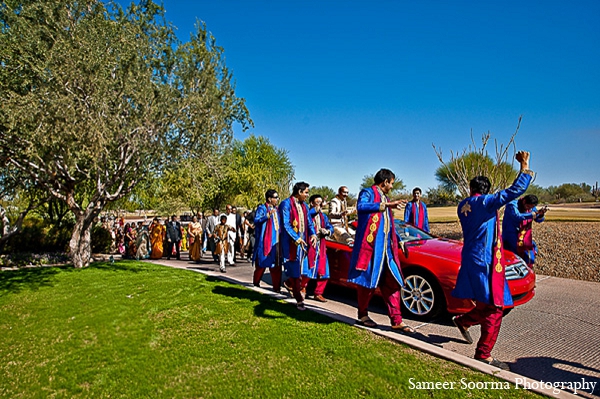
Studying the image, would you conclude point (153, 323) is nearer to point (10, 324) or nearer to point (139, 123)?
point (10, 324)

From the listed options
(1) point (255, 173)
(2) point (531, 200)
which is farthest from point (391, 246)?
(1) point (255, 173)

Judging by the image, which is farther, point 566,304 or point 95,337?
point 566,304

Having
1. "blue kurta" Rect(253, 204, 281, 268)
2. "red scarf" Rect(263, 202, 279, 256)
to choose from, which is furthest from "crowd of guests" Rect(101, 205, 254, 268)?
"red scarf" Rect(263, 202, 279, 256)

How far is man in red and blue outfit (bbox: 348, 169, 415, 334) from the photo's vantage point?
464 cm

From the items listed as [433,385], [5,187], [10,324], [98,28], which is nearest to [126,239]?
[5,187]

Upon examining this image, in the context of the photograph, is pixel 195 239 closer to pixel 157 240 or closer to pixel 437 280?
pixel 157 240

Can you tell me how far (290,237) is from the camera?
5980mm

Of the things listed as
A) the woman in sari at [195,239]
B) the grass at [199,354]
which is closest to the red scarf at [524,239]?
the grass at [199,354]

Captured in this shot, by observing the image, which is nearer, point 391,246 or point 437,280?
point 391,246

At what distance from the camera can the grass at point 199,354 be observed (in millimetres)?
3402

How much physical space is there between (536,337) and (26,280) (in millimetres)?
10415

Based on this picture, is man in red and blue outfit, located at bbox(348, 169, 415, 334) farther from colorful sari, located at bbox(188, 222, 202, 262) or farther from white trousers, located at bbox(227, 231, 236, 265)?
colorful sari, located at bbox(188, 222, 202, 262)

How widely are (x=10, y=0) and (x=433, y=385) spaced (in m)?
12.5

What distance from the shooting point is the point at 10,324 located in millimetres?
5613
